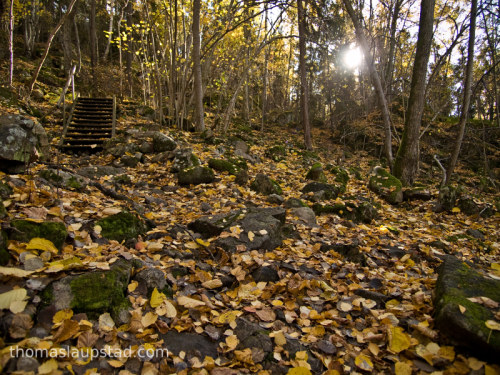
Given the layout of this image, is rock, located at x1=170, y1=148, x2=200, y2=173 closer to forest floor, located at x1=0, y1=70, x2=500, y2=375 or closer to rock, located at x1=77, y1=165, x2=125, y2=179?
rock, located at x1=77, y1=165, x2=125, y2=179

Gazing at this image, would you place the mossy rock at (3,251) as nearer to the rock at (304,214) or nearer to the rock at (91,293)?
the rock at (91,293)

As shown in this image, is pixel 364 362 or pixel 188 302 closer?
pixel 364 362

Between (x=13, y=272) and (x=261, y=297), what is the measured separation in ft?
5.85

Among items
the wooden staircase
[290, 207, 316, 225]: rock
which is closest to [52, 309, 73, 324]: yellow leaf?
[290, 207, 316, 225]: rock

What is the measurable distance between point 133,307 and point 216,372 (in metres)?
0.77

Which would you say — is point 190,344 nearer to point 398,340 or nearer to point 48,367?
point 48,367

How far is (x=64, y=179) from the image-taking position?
149 inches

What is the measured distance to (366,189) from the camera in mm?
6879

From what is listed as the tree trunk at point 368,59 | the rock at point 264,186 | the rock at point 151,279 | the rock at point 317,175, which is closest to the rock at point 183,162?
the rock at point 264,186

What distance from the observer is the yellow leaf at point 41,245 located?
1978 mm

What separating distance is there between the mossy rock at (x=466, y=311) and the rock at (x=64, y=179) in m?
4.32

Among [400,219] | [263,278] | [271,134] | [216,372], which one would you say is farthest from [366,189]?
[271,134]

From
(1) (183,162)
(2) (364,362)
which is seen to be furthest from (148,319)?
(1) (183,162)

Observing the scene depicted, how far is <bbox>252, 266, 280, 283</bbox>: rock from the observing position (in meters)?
2.61
